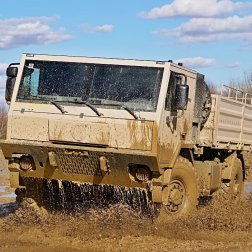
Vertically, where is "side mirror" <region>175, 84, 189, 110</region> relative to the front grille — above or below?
above

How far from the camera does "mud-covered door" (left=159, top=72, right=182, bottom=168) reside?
28.6 feet

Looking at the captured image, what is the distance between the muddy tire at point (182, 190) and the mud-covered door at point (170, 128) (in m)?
0.46

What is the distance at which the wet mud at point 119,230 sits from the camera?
789 cm

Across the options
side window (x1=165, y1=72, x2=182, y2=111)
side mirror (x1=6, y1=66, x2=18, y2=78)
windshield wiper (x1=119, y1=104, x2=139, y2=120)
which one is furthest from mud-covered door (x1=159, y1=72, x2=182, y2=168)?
side mirror (x1=6, y1=66, x2=18, y2=78)

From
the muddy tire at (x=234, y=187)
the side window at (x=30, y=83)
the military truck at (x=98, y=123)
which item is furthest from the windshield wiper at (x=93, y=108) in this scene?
the muddy tire at (x=234, y=187)

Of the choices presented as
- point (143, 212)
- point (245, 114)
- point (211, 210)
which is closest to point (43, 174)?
point (143, 212)

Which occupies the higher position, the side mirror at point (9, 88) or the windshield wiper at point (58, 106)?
the side mirror at point (9, 88)

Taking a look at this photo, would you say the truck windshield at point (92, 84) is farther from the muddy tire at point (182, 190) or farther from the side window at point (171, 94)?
the muddy tire at point (182, 190)

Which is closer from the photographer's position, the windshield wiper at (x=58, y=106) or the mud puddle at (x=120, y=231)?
the mud puddle at (x=120, y=231)

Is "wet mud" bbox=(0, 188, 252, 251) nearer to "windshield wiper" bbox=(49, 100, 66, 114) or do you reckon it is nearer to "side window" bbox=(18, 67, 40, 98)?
"windshield wiper" bbox=(49, 100, 66, 114)

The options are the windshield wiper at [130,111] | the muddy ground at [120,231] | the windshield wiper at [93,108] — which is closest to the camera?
the muddy ground at [120,231]

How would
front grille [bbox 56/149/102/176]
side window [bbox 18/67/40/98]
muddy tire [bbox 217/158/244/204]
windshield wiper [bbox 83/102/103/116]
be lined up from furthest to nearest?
1. muddy tire [bbox 217/158/244/204]
2. side window [bbox 18/67/40/98]
3. front grille [bbox 56/149/102/176]
4. windshield wiper [bbox 83/102/103/116]

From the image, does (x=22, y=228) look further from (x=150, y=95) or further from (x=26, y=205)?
(x=150, y=95)

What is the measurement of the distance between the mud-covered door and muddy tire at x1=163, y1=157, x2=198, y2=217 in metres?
0.46
